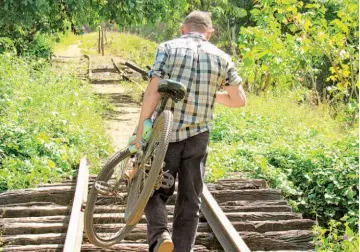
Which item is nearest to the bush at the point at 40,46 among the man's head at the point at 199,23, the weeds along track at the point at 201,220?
the weeds along track at the point at 201,220

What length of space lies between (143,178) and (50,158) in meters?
3.83

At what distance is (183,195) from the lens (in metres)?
4.73

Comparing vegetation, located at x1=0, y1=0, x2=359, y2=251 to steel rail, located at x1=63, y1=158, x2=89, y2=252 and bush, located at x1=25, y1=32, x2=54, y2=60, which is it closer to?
steel rail, located at x1=63, y1=158, x2=89, y2=252

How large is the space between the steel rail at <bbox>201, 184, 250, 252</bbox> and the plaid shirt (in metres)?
1.08

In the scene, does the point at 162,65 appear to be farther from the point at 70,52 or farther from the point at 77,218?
the point at 70,52

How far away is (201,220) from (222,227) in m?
0.67

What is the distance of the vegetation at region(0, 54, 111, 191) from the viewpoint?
24.7 ft

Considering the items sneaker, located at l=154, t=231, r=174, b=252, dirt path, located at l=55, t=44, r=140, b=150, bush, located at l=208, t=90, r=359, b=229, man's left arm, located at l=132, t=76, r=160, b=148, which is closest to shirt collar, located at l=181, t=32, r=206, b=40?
man's left arm, located at l=132, t=76, r=160, b=148

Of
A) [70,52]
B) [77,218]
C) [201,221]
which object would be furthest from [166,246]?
[70,52]

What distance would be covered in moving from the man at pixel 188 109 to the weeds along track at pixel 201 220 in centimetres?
79

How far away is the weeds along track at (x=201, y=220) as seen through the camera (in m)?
5.46

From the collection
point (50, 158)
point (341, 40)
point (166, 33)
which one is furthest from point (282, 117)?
point (166, 33)

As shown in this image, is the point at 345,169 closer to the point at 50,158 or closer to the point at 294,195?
the point at 294,195

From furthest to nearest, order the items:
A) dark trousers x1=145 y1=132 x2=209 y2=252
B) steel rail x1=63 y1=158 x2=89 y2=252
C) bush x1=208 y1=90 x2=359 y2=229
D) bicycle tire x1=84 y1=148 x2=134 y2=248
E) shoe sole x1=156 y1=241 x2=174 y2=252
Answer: bush x1=208 y1=90 x2=359 y2=229 < bicycle tire x1=84 y1=148 x2=134 y2=248 < steel rail x1=63 y1=158 x2=89 y2=252 < dark trousers x1=145 y1=132 x2=209 y2=252 < shoe sole x1=156 y1=241 x2=174 y2=252
